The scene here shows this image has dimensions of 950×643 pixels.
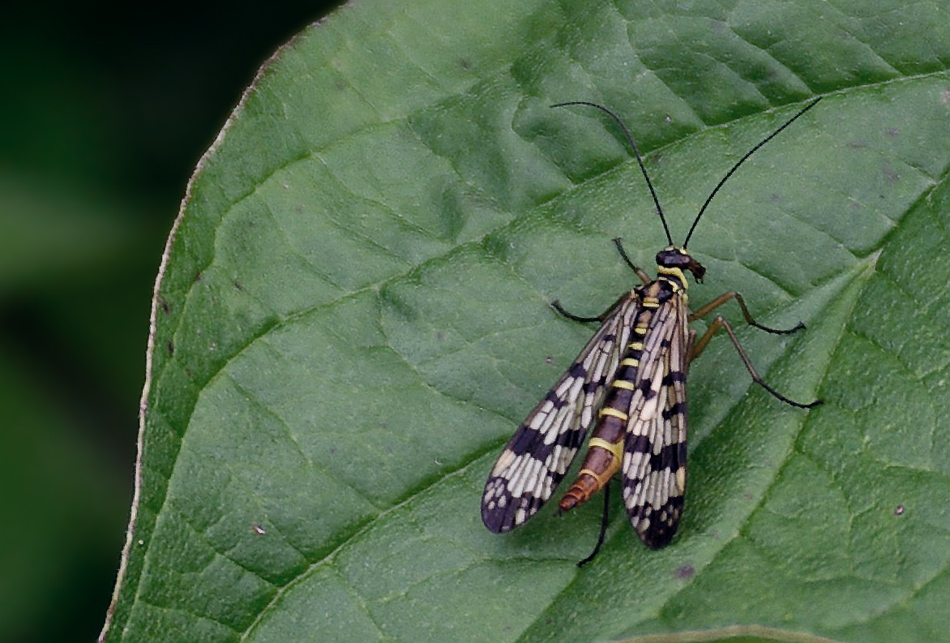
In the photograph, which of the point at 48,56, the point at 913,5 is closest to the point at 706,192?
the point at 913,5

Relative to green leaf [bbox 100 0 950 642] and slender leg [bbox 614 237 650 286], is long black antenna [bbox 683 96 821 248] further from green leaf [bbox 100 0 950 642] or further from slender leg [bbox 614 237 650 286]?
slender leg [bbox 614 237 650 286]

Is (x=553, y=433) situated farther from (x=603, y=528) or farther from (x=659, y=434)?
(x=603, y=528)

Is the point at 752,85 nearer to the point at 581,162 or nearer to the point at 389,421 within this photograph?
the point at 581,162

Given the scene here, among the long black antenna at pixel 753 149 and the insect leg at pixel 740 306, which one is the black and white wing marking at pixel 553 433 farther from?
the long black antenna at pixel 753 149

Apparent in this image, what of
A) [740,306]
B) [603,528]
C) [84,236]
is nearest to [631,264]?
[740,306]

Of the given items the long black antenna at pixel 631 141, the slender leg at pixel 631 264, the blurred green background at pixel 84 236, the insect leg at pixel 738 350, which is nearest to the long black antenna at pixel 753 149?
the long black antenna at pixel 631 141

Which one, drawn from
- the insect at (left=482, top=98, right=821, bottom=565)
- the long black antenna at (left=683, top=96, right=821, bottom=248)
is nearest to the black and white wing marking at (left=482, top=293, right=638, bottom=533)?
the insect at (left=482, top=98, right=821, bottom=565)
